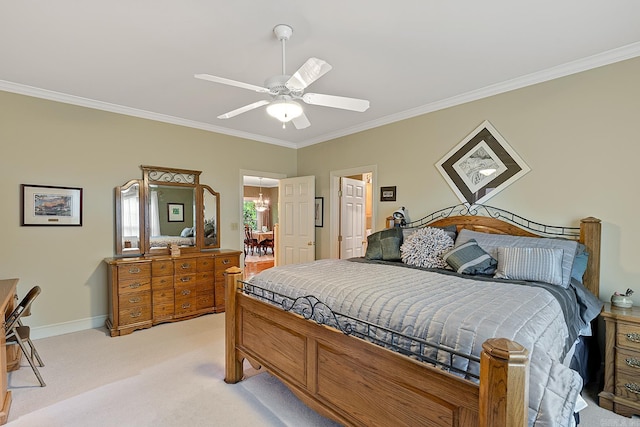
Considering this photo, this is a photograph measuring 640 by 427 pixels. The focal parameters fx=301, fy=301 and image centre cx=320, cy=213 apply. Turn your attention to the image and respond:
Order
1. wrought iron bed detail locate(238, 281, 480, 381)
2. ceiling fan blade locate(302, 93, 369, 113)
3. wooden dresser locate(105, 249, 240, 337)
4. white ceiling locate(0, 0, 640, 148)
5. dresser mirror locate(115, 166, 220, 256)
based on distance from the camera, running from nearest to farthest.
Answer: wrought iron bed detail locate(238, 281, 480, 381), white ceiling locate(0, 0, 640, 148), ceiling fan blade locate(302, 93, 369, 113), wooden dresser locate(105, 249, 240, 337), dresser mirror locate(115, 166, 220, 256)

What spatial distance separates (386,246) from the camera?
336cm

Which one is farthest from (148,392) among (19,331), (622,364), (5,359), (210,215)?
(622,364)

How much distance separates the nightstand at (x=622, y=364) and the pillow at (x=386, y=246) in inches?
66.7

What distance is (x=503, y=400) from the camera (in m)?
1.02

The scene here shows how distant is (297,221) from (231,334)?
2.86m

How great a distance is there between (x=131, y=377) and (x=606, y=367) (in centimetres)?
371

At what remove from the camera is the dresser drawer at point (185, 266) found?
3.93m

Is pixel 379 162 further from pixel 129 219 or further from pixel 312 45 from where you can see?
pixel 129 219

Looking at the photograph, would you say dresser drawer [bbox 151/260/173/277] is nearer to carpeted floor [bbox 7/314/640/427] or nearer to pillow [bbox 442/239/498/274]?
carpeted floor [bbox 7/314/640/427]

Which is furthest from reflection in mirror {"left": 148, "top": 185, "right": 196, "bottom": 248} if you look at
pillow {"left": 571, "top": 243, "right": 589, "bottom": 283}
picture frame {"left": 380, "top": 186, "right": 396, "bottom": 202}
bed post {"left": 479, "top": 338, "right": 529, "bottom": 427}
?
pillow {"left": 571, "top": 243, "right": 589, "bottom": 283}

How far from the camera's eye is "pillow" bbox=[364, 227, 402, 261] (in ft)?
10.8

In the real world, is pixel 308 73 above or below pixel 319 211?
above

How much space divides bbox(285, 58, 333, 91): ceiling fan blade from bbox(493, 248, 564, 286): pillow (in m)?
2.05

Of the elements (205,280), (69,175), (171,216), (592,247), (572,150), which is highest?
(572,150)
